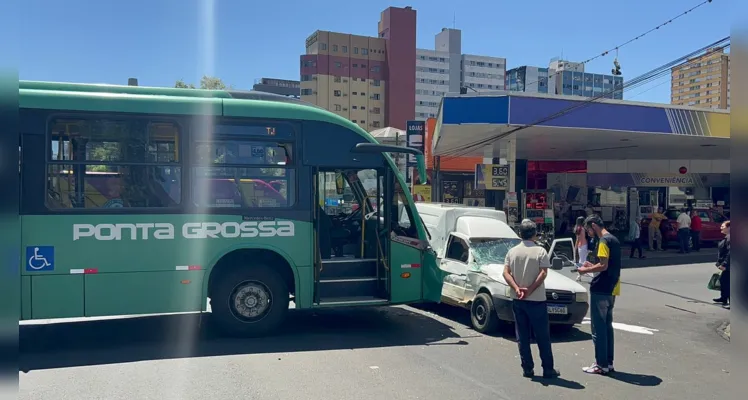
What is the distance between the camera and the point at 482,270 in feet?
30.3

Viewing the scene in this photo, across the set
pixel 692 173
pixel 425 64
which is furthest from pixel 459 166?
pixel 425 64

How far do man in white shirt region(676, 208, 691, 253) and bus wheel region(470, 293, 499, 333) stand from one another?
54.8ft

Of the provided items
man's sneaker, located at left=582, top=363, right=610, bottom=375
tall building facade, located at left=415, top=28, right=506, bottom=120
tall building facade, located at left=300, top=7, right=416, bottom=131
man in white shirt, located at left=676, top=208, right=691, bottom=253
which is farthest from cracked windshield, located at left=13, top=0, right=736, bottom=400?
tall building facade, located at left=415, top=28, right=506, bottom=120

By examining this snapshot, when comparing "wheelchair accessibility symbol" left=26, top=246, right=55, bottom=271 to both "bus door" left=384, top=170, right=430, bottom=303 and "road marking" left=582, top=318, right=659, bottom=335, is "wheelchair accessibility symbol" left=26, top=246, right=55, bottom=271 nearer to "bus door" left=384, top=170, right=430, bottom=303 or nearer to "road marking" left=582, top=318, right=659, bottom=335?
"bus door" left=384, top=170, right=430, bottom=303

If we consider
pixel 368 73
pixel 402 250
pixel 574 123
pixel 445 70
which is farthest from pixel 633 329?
pixel 445 70

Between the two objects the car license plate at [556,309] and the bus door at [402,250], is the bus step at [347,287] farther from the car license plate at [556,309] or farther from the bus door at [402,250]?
the car license plate at [556,309]

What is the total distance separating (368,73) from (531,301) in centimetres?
10232

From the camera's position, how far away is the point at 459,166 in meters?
37.5

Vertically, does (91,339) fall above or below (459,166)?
below

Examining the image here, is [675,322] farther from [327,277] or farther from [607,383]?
[327,277]

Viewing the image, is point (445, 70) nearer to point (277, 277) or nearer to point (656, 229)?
point (656, 229)

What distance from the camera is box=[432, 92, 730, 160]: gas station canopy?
55.7 ft

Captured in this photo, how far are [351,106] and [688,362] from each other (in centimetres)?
9918

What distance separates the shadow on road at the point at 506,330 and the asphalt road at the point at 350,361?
6 cm
